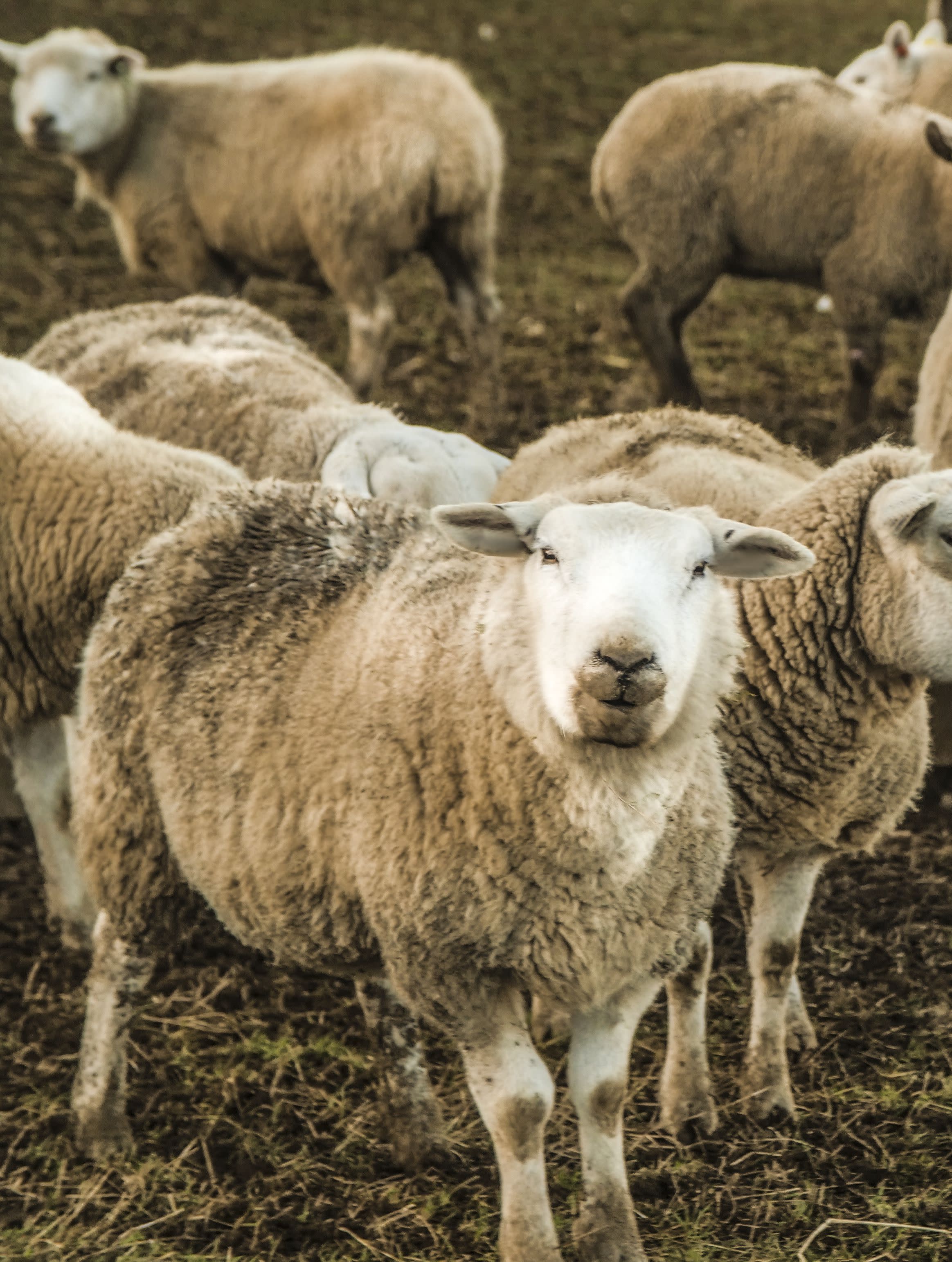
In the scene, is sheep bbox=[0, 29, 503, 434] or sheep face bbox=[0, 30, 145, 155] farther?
sheep face bbox=[0, 30, 145, 155]

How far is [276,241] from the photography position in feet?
21.8

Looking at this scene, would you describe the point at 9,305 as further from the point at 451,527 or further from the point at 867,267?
the point at 451,527

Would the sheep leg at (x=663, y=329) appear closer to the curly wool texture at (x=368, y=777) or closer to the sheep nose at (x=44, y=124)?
the sheep nose at (x=44, y=124)

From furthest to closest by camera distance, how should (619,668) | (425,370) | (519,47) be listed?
(519,47) < (425,370) < (619,668)

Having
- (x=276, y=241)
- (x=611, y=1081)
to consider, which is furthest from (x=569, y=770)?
(x=276, y=241)

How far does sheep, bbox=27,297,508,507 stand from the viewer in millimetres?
4074

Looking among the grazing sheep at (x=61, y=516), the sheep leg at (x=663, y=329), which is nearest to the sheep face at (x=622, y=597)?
the grazing sheep at (x=61, y=516)

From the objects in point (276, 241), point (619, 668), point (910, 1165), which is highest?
point (619, 668)

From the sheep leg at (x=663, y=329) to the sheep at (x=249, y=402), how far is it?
188cm

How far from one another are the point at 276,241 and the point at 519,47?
7241 millimetres

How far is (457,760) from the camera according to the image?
2.52 meters

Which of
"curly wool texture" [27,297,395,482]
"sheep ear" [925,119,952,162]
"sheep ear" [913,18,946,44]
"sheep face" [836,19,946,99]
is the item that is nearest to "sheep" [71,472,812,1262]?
"curly wool texture" [27,297,395,482]

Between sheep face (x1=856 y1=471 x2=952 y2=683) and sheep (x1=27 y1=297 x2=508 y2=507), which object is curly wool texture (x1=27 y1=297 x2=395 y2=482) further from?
sheep face (x1=856 y1=471 x2=952 y2=683)

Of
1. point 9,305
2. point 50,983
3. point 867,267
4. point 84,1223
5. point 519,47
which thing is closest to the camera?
point 84,1223
